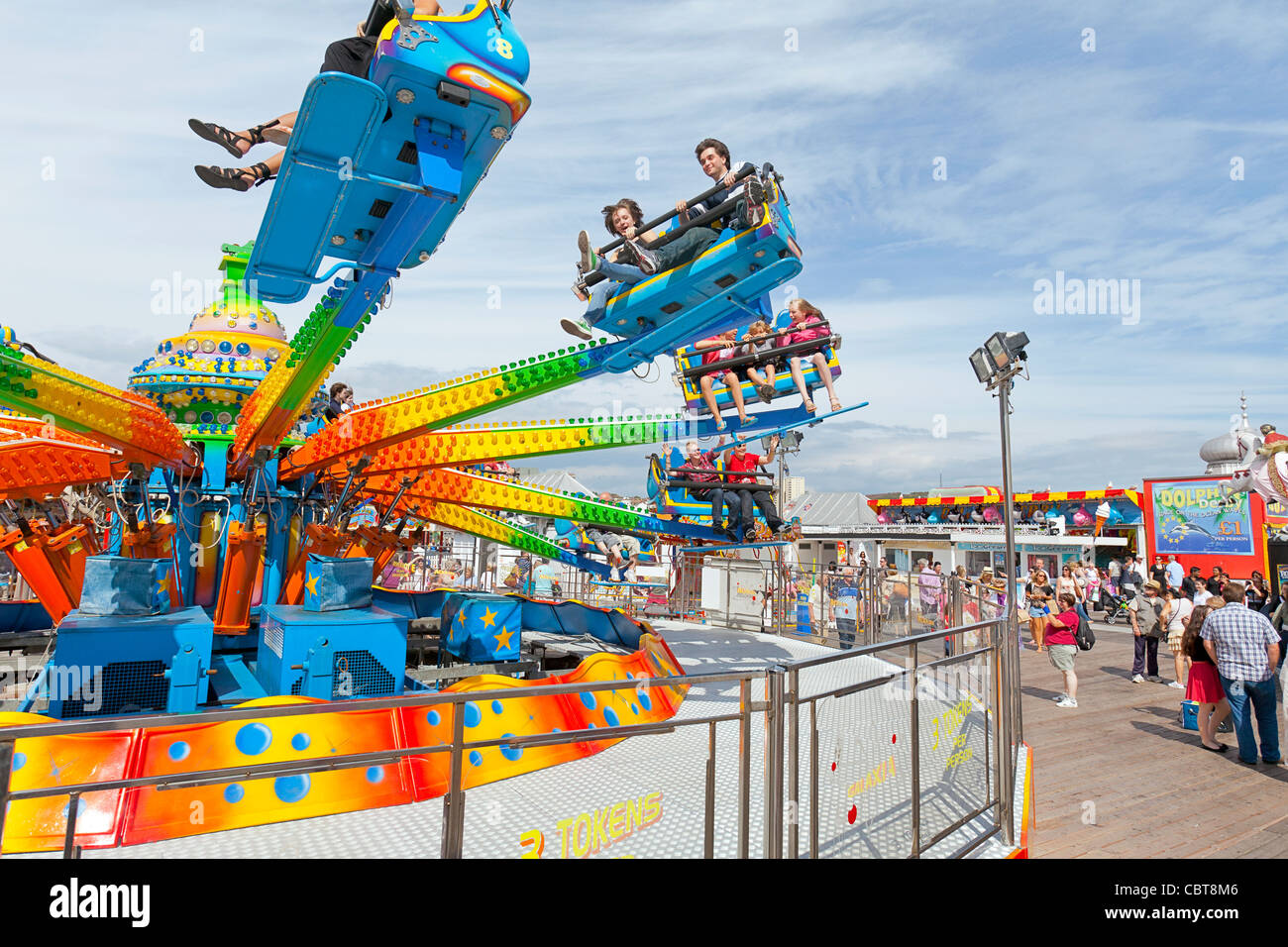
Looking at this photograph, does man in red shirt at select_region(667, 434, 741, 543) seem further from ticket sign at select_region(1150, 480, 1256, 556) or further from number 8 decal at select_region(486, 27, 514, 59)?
ticket sign at select_region(1150, 480, 1256, 556)

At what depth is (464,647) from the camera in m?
8.48

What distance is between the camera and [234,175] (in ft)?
12.7

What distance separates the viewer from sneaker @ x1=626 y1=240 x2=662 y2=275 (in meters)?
5.13

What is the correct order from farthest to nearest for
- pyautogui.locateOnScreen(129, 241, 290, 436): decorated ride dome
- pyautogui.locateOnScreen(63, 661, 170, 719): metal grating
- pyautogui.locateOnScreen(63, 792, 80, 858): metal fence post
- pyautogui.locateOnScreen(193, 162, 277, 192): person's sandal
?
pyautogui.locateOnScreen(129, 241, 290, 436): decorated ride dome, pyautogui.locateOnScreen(63, 661, 170, 719): metal grating, pyautogui.locateOnScreen(193, 162, 277, 192): person's sandal, pyautogui.locateOnScreen(63, 792, 80, 858): metal fence post

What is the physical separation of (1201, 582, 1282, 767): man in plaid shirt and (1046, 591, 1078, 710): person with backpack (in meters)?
2.23

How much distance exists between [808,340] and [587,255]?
8.50 ft

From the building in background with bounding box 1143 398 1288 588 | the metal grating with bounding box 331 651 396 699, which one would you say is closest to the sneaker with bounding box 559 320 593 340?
the metal grating with bounding box 331 651 396 699

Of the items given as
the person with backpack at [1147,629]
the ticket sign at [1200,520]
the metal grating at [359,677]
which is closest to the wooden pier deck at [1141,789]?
the person with backpack at [1147,629]

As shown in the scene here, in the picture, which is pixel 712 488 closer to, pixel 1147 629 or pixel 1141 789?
pixel 1141 789

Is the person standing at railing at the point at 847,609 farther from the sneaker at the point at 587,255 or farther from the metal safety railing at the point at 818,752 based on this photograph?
the sneaker at the point at 587,255

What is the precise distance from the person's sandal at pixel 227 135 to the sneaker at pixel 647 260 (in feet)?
7.52
